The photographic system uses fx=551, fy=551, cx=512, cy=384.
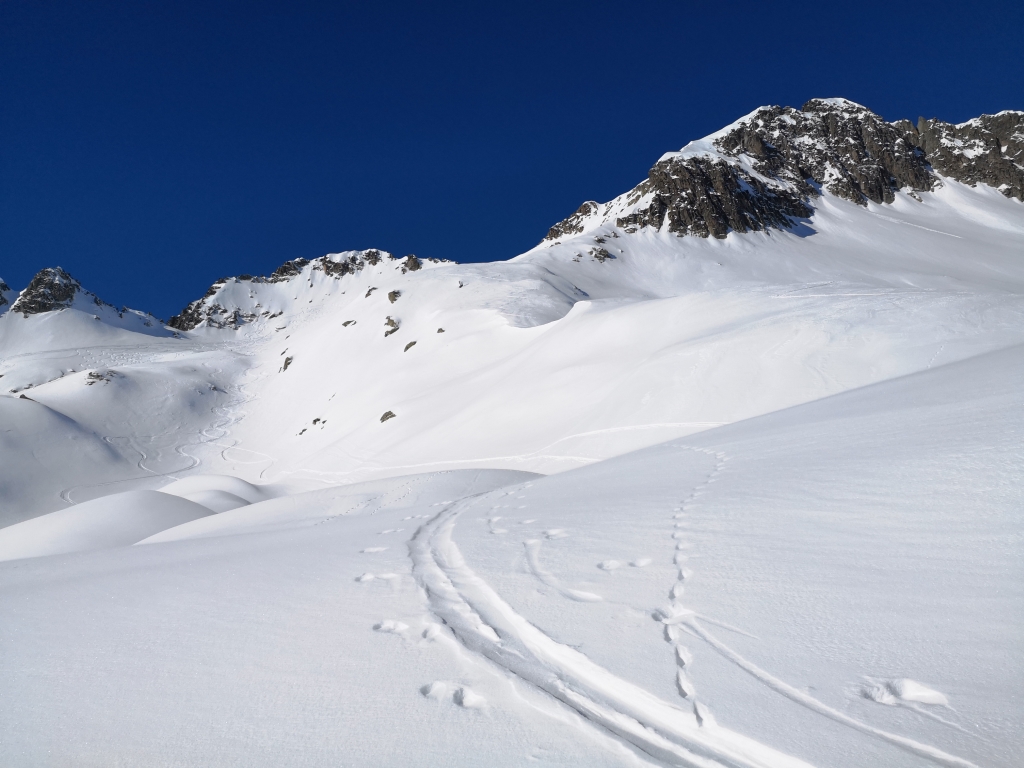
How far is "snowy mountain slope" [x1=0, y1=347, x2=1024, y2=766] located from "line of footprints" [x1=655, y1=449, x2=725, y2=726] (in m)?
0.01

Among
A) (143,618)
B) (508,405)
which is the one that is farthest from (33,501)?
(143,618)

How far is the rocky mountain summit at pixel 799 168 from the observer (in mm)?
80250

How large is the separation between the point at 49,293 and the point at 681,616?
431ft

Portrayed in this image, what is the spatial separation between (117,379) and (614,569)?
211 ft

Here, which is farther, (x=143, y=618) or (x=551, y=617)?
(x=143, y=618)

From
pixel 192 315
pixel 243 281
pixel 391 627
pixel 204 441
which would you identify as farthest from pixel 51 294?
pixel 391 627

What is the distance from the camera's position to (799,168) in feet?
329

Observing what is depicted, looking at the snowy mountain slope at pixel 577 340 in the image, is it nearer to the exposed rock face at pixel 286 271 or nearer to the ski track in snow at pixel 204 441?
the ski track in snow at pixel 204 441

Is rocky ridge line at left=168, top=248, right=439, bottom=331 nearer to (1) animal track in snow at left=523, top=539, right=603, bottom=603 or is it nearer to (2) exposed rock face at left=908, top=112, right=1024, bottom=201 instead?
(2) exposed rock face at left=908, top=112, right=1024, bottom=201

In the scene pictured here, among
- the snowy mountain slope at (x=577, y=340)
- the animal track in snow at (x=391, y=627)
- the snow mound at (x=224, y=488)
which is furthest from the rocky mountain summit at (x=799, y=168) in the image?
the animal track in snow at (x=391, y=627)

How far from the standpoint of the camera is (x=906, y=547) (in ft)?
10.9

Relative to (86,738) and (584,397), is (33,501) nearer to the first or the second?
(584,397)

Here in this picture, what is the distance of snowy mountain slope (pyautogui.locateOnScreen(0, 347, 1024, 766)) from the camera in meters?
2.03

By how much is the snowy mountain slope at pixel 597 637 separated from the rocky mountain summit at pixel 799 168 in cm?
7813
